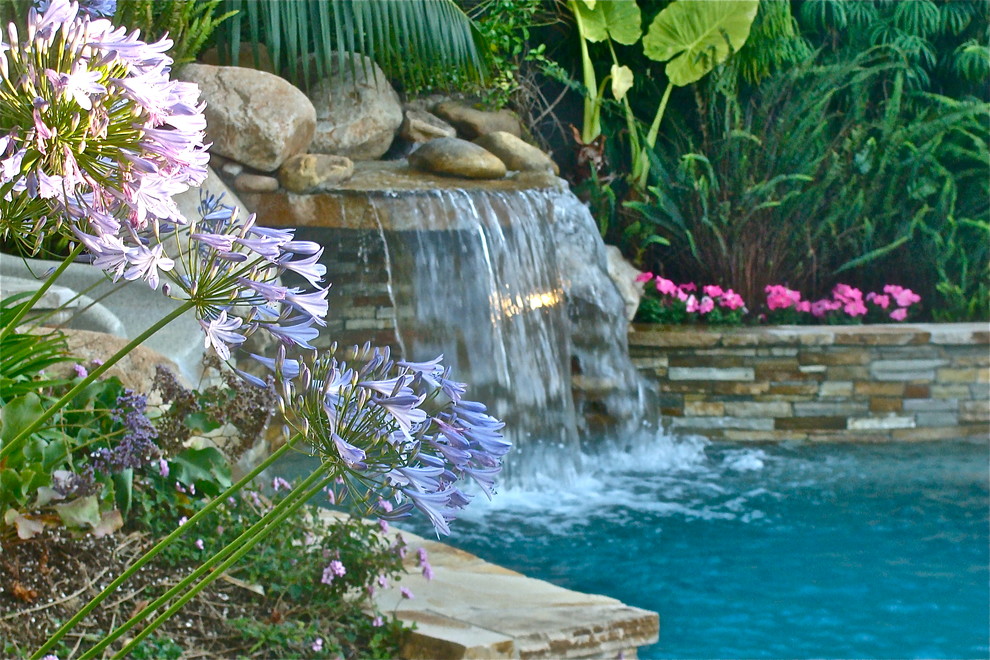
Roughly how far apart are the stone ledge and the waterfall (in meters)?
2.30

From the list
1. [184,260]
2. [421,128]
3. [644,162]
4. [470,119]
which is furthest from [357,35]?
[184,260]

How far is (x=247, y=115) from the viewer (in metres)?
5.33

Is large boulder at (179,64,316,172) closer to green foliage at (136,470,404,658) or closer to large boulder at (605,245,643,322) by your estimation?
large boulder at (605,245,643,322)

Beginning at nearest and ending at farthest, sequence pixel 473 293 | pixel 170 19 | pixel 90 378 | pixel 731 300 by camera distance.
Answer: pixel 90 378 < pixel 170 19 < pixel 473 293 < pixel 731 300

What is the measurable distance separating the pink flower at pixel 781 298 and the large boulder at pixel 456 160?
89.3 inches

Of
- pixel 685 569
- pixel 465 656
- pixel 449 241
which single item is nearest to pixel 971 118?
pixel 449 241

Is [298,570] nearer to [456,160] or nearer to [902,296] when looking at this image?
[456,160]

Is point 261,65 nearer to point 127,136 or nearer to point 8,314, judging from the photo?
point 8,314

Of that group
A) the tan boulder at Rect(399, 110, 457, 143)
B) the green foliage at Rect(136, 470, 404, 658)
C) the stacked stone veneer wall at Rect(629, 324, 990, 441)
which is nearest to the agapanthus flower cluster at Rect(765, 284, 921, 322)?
the stacked stone veneer wall at Rect(629, 324, 990, 441)

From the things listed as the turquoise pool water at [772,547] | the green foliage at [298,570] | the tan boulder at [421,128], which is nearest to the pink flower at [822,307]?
the turquoise pool water at [772,547]

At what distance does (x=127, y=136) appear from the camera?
703 mm

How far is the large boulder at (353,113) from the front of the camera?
6.31m

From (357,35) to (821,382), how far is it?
3.80 meters

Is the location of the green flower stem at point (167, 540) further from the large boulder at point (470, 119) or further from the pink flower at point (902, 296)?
the pink flower at point (902, 296)
